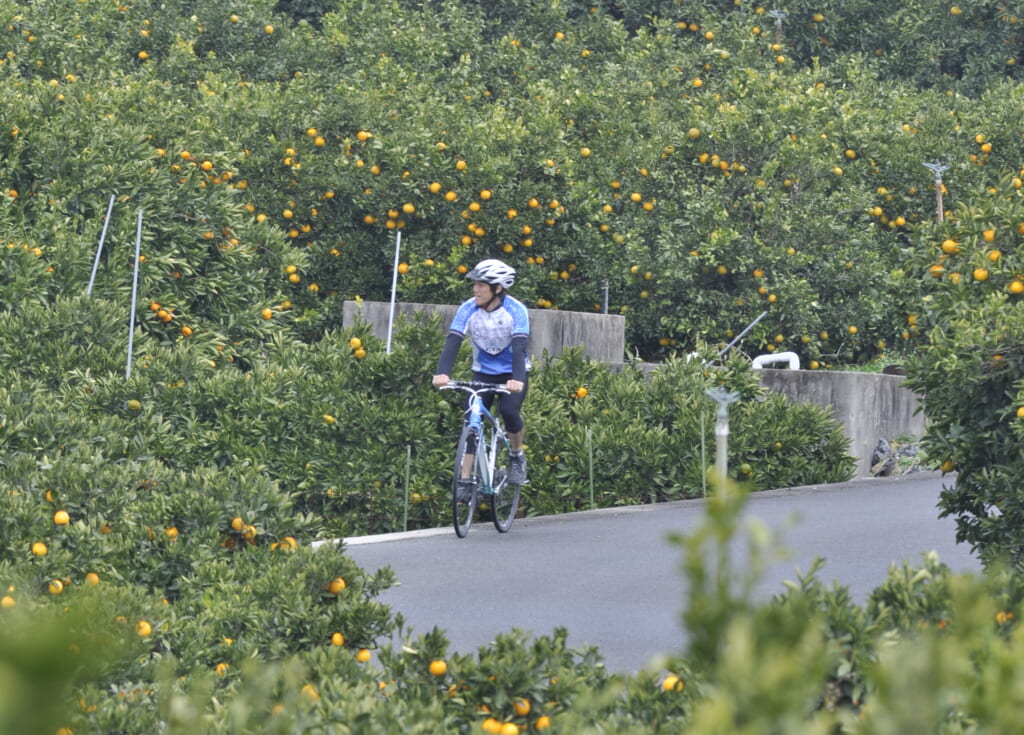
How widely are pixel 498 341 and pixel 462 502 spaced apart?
3.45ft

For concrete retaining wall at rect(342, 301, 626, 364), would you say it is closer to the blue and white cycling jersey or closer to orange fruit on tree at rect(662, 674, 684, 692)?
the blue and white cycling jersey

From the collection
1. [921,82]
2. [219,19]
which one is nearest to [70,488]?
[219,19]

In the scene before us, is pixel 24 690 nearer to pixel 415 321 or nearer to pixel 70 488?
pixel 70 488

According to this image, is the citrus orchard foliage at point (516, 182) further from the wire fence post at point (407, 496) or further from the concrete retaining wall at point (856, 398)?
the wire fence post at point (407, 496)

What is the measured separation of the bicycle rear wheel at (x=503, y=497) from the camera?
967 cm

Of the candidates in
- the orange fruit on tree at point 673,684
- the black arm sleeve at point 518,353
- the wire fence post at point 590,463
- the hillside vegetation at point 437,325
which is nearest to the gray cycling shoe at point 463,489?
the black arm sleeve at point 518,353

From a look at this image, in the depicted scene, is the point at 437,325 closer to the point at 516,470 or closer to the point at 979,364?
the point at 516,470

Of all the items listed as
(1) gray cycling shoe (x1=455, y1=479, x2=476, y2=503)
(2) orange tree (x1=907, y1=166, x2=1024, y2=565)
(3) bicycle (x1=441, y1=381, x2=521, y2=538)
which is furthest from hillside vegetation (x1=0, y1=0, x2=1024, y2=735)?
(1) gray cycling shoe (x1=455, y1=479, x2=476, y2=503)

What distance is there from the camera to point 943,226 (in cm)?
689

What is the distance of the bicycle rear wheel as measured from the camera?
9672 millimetres

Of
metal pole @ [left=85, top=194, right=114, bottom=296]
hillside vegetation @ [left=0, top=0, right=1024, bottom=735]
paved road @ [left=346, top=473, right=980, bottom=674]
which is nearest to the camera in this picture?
hillside vegetation @ [left=0, top=0, right=1024, bottom=735]

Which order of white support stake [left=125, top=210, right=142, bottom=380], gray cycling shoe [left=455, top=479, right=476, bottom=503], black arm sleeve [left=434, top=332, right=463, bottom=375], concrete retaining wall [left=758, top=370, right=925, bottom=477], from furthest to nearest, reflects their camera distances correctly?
concrete retaining wall [left=758, top=370, right=925, bottom=477] < white support stake [left=125, top=210, right=142, bottom=380] < black arm sleeve [left=434, top=332, right=463, bottom=375] < gray cycling shoe [left=455, top=479, right=476, bottom=503]

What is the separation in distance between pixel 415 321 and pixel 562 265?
4623 millimetres

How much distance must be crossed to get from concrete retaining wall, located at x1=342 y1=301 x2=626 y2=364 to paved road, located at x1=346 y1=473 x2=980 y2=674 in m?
2.34
